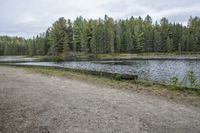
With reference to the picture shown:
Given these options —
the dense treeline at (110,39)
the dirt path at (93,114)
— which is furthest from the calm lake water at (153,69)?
the dense treeline at (110,39)

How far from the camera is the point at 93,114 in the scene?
8562mm

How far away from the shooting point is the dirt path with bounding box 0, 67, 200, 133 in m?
7.26

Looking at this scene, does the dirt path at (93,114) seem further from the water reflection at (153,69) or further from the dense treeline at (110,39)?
the dense treeline at (110,39)

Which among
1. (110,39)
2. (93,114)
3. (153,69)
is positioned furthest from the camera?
(110,39)

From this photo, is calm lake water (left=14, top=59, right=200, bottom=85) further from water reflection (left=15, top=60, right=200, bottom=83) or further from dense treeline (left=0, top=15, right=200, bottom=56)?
dense treeline (left=0, top=15, right=200, bottom=56)

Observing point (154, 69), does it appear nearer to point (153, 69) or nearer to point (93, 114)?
point (153, 69)

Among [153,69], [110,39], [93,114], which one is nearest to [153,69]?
[153,69]

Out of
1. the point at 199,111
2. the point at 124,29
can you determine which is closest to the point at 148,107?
the point at 199,111

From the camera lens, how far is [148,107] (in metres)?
9.52

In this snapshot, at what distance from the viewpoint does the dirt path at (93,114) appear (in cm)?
726

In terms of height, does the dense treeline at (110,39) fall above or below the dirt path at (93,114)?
above

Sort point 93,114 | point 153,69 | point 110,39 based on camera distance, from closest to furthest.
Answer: point 93,114 < point 153,69 < point 110,39

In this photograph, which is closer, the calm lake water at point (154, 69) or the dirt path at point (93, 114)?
the dirt path at point (93, 114)

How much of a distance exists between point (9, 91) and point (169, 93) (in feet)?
27.9
